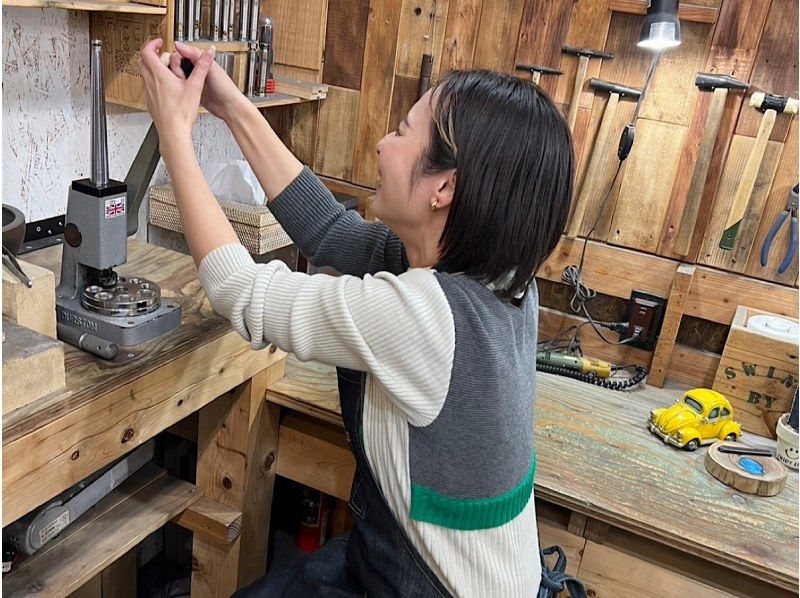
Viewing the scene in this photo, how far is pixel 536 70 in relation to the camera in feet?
6.38

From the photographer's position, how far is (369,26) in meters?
2.12

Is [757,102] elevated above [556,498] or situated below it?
above

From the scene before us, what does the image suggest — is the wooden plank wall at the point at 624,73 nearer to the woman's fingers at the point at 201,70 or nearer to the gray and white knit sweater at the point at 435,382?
the gray and white knit sweater at the point at 435,382

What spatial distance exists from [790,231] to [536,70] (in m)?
0.73

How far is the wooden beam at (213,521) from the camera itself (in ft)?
5.68

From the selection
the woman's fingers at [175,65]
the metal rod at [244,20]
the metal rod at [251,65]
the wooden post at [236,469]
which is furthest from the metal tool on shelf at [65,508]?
the metal rod at [244,20]

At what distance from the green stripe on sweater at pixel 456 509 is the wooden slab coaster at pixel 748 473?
672 mm

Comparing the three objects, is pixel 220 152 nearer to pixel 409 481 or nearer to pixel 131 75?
pixel 131 75

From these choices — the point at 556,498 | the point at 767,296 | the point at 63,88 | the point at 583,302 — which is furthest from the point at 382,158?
the point at 767,296

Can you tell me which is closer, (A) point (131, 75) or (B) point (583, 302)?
(A) point (131, 75)

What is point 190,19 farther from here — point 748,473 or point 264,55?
point 748,473

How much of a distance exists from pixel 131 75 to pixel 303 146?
695 mm

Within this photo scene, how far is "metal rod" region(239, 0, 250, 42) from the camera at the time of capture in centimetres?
195

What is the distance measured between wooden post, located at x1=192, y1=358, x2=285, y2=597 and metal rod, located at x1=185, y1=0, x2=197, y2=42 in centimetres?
80
